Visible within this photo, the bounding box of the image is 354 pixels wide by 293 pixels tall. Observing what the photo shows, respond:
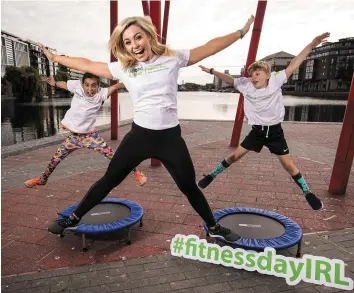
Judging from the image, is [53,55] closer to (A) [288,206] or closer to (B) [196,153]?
(A) [288,206]

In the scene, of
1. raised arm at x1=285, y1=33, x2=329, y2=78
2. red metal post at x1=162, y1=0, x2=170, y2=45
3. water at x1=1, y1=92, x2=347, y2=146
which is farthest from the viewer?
water at x1=1, y1=92, x2=347, y2=146

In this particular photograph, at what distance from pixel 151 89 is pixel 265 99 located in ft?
4.89

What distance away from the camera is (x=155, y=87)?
7.48 feet

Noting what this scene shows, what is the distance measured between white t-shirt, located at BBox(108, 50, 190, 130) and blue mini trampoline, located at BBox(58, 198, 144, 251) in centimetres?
115

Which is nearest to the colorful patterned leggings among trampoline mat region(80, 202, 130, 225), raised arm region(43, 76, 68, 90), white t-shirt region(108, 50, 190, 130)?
raised arm region(43, 76, 68, 90)

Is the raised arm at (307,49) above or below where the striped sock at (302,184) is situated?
above

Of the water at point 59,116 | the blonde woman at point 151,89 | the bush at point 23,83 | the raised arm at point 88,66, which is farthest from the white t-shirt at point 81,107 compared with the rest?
the bush at point 23,83

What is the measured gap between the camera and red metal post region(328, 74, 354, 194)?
4.07m

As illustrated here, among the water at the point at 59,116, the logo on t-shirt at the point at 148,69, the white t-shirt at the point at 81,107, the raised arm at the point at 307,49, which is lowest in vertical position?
the water at the point at 59,116

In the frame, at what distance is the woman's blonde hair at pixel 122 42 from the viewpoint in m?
2.22

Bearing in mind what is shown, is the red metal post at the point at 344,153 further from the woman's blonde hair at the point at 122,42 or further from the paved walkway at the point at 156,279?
the woman's blonde hair at the point at 122,42

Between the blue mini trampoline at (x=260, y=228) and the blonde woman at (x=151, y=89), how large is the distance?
71cm

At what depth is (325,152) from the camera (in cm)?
721

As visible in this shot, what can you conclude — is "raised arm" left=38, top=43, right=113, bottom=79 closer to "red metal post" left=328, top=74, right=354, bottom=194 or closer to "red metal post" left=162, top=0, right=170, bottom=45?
"red metal post" left=328, top=74, right=354, bottom=194
